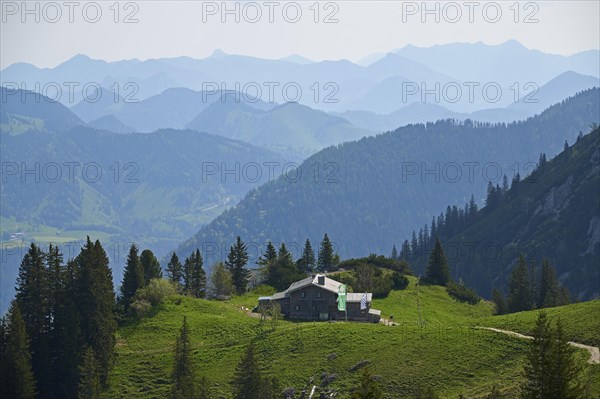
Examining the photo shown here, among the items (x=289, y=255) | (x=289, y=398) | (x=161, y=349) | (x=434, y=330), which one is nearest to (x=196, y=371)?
(x=161, y=349)

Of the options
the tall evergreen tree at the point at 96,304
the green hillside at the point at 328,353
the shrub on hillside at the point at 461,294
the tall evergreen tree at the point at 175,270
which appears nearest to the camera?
the green hillside at the point at 328,353

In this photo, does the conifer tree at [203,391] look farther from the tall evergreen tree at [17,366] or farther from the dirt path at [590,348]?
the dirt path at [590,348]

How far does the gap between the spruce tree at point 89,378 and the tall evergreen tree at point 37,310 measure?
20.9ft

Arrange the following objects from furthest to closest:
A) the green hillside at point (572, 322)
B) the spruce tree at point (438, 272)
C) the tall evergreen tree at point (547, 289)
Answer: the spruce tree at point (438, 272) → the tall evergreen tree at point (547, 289) → the green hillside at point (572, 322)

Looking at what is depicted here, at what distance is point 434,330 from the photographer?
92562 mm

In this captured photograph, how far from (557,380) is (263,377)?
42.9m

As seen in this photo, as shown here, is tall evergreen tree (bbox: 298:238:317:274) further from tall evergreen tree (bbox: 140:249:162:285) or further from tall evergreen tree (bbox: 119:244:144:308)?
tall evergreen tree (bbox: 119:244:144:308)

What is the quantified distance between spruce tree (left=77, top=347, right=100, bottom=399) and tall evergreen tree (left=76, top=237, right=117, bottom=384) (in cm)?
226

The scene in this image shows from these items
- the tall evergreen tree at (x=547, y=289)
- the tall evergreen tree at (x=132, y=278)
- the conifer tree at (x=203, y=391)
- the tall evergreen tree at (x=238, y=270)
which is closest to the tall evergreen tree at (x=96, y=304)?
the tall evergreen tree at (x=132, y=278)

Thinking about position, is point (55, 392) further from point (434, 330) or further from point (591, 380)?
point (591, 380)

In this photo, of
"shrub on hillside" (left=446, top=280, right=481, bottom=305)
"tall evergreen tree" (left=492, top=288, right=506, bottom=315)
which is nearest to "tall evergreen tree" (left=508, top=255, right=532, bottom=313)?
"tall evergreen tree" (left=492, top=288, right=506, bottom=315)

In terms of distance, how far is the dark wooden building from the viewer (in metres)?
111

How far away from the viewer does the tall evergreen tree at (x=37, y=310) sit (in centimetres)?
9469

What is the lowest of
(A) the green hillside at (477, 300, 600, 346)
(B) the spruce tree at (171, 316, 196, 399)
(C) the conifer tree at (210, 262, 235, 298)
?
(B) the spruce tree at (171, 316, 196, 399)
